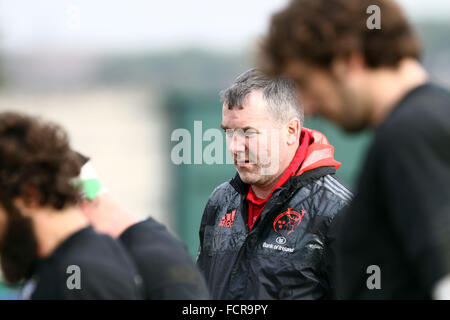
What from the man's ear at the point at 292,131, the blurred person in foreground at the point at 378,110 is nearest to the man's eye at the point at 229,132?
the man's ear at the point at 292,131

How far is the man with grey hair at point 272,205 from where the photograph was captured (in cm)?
304

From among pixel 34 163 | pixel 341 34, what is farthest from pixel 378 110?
pixel 34 163

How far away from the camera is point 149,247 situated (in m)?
2.69

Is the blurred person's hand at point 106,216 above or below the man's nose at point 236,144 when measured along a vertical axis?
below

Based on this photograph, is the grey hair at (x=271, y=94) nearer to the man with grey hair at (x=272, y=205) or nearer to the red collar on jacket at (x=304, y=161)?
the man with grey hair at (x=272, y=205)

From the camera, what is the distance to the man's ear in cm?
335

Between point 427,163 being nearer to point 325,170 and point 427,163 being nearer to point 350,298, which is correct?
point 350,298

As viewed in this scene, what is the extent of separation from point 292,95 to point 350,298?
1297mm

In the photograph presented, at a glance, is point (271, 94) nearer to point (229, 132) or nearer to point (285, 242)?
point (229, 132)

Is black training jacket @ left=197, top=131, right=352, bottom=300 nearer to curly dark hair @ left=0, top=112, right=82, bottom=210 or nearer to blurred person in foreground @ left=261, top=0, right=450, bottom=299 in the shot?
blurred person in foreground @ left=261, top=0, right=450, bottom=299

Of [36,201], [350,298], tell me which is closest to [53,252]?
[36,201]

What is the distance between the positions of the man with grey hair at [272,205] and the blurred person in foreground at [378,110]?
730 millimetres

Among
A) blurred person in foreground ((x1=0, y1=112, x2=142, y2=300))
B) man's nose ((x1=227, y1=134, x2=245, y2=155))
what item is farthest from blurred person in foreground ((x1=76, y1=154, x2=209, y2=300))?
man's nose ((x1=227, y1=134, x2=245, y2=155))
